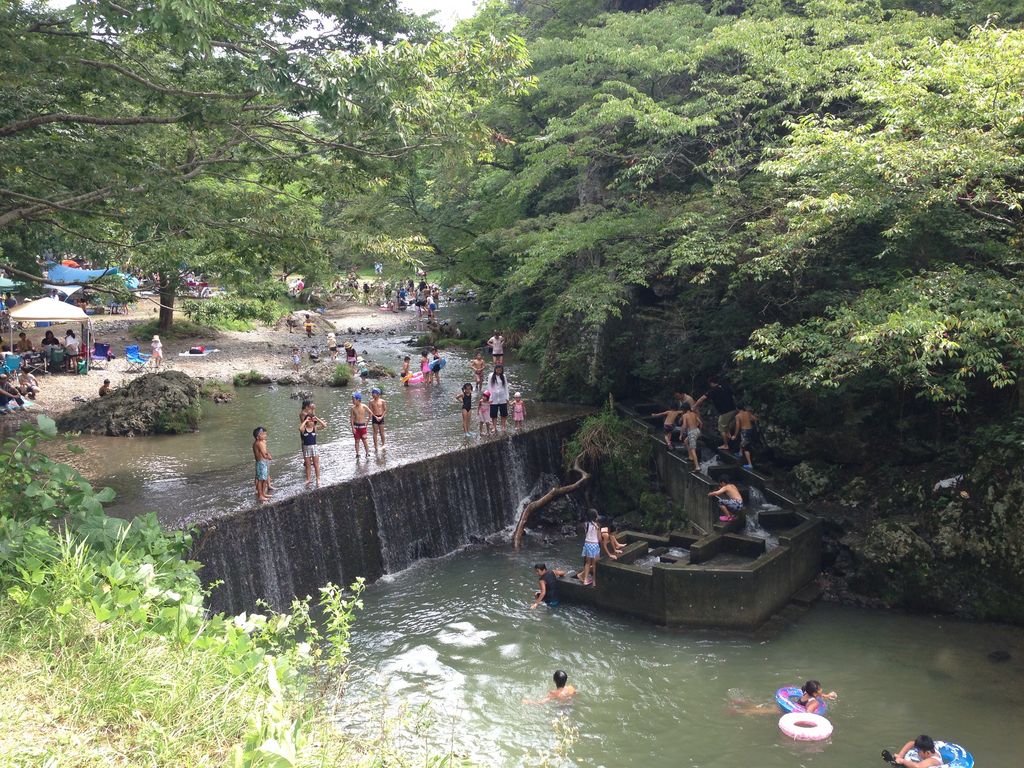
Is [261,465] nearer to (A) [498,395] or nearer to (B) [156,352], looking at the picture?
(A) [498,395]

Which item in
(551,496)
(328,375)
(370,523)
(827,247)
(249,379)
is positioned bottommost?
(551,496)

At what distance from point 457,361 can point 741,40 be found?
672 inches

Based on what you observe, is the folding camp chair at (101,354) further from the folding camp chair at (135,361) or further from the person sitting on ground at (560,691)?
the person sitting on ground at (560,691)

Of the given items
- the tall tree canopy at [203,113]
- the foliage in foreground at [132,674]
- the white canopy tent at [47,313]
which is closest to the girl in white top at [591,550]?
the tall tree canopy at [203,113]

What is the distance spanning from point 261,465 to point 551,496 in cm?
616

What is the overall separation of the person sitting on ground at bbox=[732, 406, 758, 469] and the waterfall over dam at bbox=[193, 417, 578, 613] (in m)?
4.05

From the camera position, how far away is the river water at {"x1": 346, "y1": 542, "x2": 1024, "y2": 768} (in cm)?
923

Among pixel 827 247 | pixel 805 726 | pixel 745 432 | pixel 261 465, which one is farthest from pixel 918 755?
pixel 261 465

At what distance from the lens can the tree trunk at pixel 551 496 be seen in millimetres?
15508

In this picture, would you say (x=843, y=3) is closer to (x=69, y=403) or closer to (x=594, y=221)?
(x=594, y=221)

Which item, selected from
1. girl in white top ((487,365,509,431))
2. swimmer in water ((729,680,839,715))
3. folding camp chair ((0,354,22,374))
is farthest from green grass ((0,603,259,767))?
folding camp chair ((0,354,22,374))

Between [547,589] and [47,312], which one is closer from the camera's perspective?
[547,589]

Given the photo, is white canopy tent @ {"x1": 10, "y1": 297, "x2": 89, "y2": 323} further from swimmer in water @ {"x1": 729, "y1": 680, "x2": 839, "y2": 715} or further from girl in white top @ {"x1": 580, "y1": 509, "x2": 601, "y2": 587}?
swimmer in water @ {"x1": 729, "y1": 680, "x2": 839, "y2": 715}

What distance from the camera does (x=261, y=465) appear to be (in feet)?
41.1
